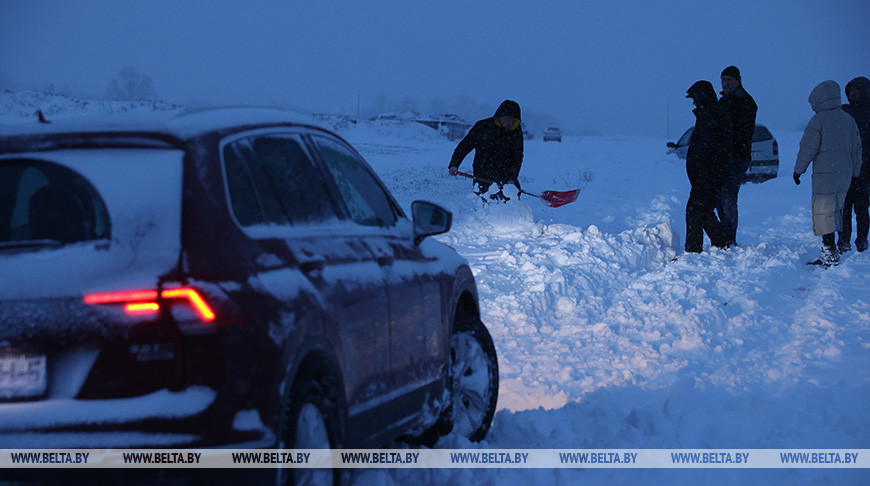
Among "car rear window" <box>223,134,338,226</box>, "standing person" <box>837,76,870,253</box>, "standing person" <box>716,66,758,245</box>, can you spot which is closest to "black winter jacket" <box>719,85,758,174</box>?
"standing person" <box>716,66,758,245</box>

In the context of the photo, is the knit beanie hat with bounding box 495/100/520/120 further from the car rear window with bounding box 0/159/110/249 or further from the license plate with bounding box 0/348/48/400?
the license plate with bounding box 0/348/48/400

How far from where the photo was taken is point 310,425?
2.94 metres

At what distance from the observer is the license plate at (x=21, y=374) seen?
8.43ft

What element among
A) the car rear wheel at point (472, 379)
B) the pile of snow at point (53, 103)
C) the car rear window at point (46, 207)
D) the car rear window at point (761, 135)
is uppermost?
the car rear window at point (46, 207)

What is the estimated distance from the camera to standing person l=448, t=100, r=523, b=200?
40.1ft

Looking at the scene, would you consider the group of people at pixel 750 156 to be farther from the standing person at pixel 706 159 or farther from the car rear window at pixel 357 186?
the car rear window at pixel 357 186

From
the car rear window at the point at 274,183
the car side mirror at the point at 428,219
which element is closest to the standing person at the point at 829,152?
the car side mirror at the point at 428,219

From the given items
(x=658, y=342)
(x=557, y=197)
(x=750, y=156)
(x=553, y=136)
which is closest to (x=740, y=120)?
(x=750, y=156)

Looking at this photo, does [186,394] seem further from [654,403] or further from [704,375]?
[704,375]

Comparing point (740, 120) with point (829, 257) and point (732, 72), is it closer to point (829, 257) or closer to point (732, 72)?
point (732, 72)

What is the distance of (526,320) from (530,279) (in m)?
1.16

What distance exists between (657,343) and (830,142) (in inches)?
205

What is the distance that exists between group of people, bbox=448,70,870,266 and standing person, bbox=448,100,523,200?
3 centimetres

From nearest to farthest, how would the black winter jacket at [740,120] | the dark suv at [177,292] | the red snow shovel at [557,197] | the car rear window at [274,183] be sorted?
the dark suv at [177,292] < the car rear window at [274,183] < the black winter jacket at [740,120] < the red snow shovel at [557,197]
